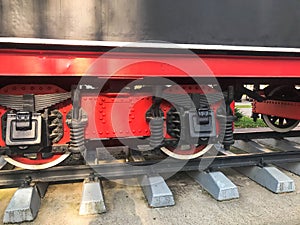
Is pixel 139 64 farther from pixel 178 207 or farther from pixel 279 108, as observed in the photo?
pixel 279 108

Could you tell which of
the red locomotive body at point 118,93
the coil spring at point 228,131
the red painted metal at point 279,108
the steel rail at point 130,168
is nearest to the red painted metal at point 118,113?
the red locomotive body at point 118,93

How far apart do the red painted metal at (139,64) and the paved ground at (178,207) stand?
1250 mm

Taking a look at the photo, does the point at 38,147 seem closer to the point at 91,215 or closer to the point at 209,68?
the point at 91,215

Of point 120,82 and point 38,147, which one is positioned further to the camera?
point 120,82

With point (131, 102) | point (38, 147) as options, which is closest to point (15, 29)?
point (38, 147)

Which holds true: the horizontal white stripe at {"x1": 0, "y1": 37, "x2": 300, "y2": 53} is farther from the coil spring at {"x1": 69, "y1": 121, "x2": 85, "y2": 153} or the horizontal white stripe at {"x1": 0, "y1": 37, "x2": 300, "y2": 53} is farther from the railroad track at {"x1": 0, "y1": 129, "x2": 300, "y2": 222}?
the railroad track at {"x1": 0, "y1": 129, "x2": 300, "y2": 222}

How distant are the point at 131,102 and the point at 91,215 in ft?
3.94

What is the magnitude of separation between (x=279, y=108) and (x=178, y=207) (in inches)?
114

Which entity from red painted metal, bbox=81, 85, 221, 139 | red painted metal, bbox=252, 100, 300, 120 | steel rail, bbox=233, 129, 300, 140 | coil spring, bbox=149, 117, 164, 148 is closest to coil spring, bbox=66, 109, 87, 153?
red painted metal, bbox=81, 85, 221, 139

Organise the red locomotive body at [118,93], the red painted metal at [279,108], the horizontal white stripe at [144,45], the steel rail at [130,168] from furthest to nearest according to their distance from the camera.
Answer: the red painted metal at [279,108]
the steel rail at [130,168]
the red locomotive body at [118,93]
the horizontal white stripe at [144,45]

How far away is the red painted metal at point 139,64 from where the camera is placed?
7.41ft

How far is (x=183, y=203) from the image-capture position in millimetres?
2703

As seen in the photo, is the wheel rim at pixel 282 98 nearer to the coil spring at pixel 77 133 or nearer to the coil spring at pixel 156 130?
the coil spring at pixel 156 130

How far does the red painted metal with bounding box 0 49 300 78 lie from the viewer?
2260 millimetres
